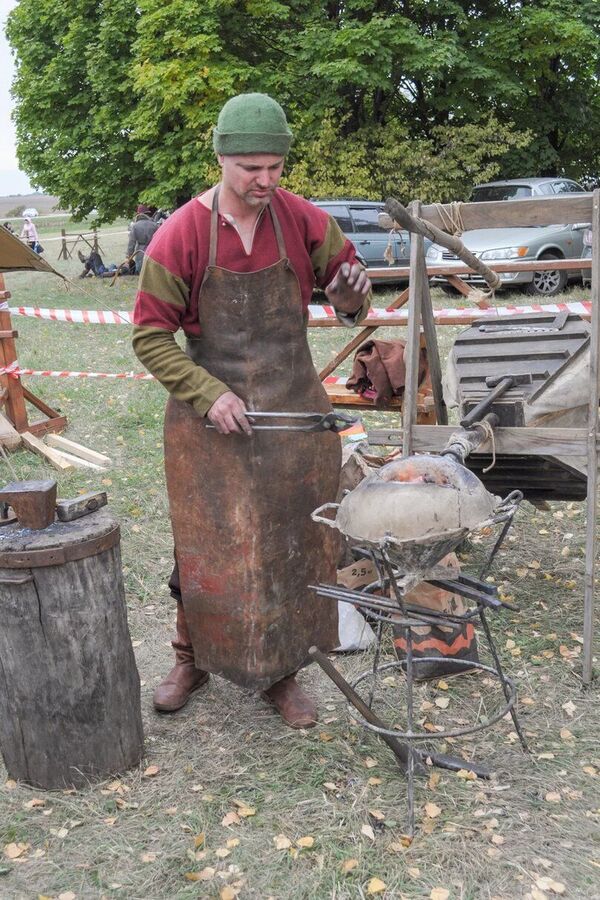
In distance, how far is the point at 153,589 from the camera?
460 centimetres

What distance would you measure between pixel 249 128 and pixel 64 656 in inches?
65.6

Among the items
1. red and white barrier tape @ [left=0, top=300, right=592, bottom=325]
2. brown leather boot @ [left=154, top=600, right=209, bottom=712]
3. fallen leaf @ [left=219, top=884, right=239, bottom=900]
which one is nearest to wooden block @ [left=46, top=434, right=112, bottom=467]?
red and white barrier tape @ [left=0, top=300, right=592, bottom=325]

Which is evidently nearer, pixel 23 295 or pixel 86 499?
pixel 86 499

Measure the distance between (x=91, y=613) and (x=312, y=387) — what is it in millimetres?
1024

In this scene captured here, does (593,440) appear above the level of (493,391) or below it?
below

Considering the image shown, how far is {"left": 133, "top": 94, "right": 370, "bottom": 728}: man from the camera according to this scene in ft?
9.40

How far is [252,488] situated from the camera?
303cm

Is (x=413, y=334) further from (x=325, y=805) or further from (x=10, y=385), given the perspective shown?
(x=10, y=385)

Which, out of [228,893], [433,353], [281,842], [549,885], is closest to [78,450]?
[433,353]

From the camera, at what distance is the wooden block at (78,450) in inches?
262

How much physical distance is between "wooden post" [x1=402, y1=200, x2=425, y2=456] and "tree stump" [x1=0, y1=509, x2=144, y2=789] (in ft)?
4.33

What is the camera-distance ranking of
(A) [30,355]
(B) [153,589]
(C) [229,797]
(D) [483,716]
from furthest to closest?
(A) [30,355] → (B) [153,589] → (D) [483,716] → (C) [229,797]

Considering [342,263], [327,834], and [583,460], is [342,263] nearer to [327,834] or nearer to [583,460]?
[583,460]

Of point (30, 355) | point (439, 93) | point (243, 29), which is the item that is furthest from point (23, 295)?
point (439, 93)
